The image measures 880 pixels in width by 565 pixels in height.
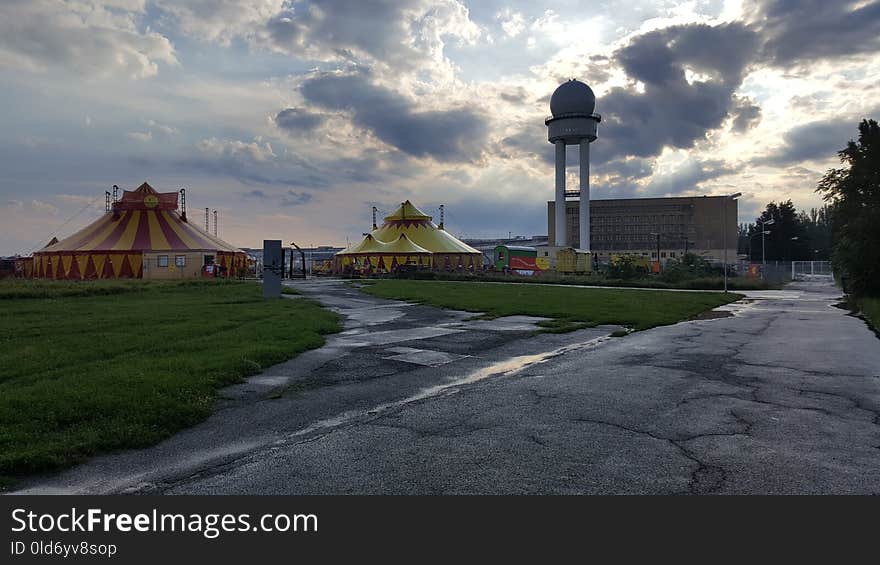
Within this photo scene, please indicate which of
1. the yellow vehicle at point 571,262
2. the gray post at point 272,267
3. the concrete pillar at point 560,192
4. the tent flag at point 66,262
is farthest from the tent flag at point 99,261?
the concrete pillar at point 560,192

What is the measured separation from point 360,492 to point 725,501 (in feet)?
8.35

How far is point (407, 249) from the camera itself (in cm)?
5775

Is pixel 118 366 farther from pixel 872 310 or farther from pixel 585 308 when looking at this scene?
pixel 872 310

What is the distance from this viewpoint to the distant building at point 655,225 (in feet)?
379

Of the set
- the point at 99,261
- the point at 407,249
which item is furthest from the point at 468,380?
the point at 407,249

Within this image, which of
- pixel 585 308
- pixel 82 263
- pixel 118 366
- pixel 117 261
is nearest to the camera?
pixel 118 366

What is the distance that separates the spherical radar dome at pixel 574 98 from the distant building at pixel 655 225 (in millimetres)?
34028

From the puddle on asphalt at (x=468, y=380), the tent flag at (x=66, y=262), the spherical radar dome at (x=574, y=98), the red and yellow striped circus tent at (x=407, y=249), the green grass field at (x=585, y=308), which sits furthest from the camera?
the spherical radar dome at (x=574, y=98)

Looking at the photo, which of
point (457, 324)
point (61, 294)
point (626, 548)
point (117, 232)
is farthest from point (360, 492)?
point (117, 232)

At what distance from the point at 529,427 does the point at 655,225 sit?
121 metres

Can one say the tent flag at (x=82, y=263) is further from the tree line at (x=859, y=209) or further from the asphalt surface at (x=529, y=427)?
the tree line at (x=859, y=209)

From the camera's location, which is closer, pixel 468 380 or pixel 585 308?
pixel 468 380

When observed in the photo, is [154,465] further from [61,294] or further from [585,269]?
[585,269]

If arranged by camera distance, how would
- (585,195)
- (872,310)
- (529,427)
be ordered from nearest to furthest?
(529,427) → (872,310) → (585,195)
